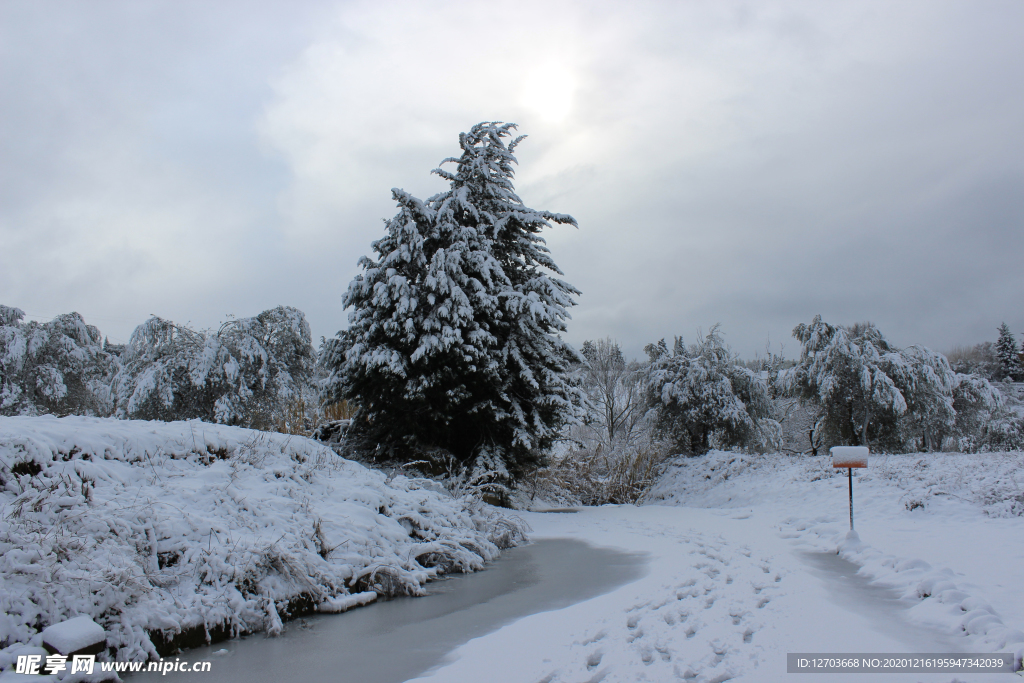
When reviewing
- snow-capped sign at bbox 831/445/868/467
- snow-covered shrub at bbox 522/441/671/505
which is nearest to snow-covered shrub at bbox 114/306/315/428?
snow-covered shrub at bbox 522/441/671/505

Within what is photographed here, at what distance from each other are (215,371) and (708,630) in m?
12.7

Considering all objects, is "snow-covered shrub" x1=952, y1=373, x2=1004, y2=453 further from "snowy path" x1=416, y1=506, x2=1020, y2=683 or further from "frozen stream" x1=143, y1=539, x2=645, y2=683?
"frozen stream" x1=143, y1=539, x2=645, y2=683

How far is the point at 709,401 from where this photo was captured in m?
16.7

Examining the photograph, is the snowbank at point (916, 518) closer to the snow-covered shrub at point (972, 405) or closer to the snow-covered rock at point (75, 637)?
the snow-covered rock at point (75, 637)

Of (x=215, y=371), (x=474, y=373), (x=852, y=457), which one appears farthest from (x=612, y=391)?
(x=852, y=457)

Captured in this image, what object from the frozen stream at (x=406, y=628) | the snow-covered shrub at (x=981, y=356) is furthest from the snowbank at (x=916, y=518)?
the snow-covered shrub at (x=981, y=356)

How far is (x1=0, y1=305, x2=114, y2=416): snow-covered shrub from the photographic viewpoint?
15.9m

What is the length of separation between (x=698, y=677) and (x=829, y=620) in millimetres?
1408

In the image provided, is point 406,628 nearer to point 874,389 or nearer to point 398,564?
point 398,564

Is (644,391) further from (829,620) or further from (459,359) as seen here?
(829,620)

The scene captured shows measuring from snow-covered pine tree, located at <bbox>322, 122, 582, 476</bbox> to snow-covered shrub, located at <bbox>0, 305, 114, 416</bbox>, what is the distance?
9827 millimetres

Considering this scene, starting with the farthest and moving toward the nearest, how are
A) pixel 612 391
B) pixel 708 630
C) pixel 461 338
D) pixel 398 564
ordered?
pixel 612 391 < pixel 461 338 < pixel 398 564 < pixel 708 630

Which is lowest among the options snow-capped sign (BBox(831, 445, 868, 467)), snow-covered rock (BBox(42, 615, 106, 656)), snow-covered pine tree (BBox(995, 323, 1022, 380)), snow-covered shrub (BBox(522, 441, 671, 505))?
snow-covered shrub (BBox(522, 441, 671, 505))

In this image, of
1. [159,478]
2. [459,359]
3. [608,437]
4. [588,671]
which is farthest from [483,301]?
[608,437]
